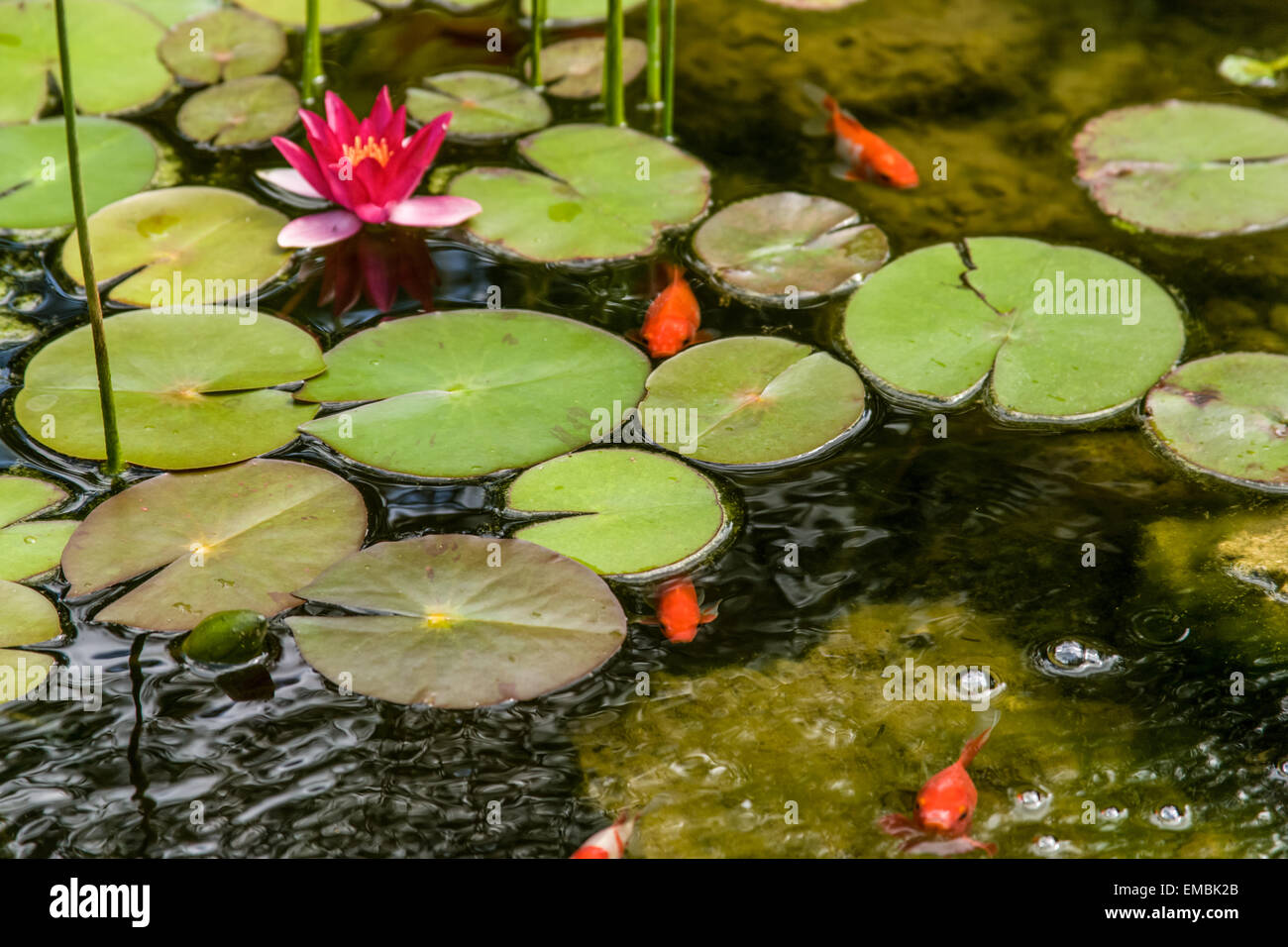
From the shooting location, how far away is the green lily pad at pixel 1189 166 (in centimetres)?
288

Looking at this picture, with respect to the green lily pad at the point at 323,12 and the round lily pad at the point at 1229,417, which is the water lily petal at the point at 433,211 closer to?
the green lily pad at the point at 323,12

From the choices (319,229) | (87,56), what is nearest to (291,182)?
(319,229)

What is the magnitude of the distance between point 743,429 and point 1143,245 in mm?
1249

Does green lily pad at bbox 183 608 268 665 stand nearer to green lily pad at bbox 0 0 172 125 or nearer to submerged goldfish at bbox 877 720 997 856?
submerged goldfish at bbox 877 720 997 856

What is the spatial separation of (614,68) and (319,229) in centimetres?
94

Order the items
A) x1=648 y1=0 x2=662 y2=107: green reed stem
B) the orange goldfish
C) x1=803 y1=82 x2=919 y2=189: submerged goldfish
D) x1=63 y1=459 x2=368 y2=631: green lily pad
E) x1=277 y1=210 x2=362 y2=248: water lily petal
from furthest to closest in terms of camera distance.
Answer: x1=648 y1=0 x2=662 y2=107: green reed stem
x1=803 y1=82 x2=919 y2=189: submerged goldfish
x1=277 y1=210 x2=362 y2=248: water lily petal
x1=63 y1=459 x2=368 y2=631: green lily pad
the orange goldfish

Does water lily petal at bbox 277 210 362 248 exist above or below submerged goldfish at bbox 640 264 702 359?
above

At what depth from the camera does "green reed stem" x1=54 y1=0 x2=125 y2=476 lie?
1.76 m

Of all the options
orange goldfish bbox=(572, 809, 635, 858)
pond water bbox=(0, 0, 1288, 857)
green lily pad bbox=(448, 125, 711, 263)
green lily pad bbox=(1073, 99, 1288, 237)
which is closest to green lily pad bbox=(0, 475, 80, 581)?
pond water bbox=(0, 0, 1288, 857)

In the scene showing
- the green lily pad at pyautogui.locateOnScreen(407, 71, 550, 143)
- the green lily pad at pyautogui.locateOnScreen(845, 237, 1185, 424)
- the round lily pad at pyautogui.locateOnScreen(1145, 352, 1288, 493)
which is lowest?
the round lily pad at pyautogui.locateOnScreen(1145, 352, 1288, 493)

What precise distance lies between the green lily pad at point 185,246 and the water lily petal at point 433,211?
294 millimetres

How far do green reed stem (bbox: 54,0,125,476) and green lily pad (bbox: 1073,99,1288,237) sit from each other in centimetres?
236

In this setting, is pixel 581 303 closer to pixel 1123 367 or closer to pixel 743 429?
pixel 743 429

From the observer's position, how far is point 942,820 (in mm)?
1667
